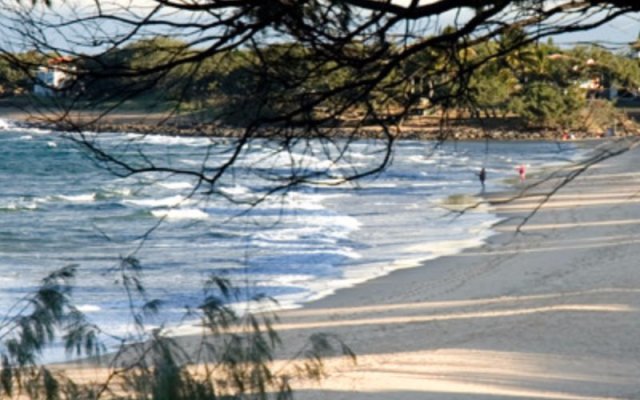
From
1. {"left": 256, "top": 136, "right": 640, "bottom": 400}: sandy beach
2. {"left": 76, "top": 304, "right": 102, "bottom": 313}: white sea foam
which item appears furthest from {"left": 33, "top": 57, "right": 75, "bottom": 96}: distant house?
{"left": 76, "top": 304, "right": 102, "bottom": 313}: white sea foam

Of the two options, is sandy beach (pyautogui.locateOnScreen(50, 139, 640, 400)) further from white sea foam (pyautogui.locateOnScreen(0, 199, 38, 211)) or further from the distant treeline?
white sea foam (pyautogui.locateOnScreen(0, 199, 38, 211))

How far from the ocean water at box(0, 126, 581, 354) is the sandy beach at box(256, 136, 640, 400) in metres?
0.95

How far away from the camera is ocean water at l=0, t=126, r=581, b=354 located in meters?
15.0

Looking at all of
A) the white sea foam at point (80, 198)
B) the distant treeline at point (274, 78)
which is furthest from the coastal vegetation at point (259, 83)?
the white sea foam at point (80, 198)

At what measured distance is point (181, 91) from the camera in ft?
16.4

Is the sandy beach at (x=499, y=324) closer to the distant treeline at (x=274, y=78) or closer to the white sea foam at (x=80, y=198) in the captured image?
the distant treeline at (x=274, y=78)

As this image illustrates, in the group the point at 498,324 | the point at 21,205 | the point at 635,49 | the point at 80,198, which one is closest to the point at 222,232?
the point at 498,324

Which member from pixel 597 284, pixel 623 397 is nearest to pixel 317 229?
pixel 597 284

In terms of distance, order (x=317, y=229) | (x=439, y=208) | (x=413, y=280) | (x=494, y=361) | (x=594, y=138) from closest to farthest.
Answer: (x=494, y=361), (x=413, y=280), (x=317, y=229), (x=439, y=208), (x=594, y=138)

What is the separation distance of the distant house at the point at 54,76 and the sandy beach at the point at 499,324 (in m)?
2.00

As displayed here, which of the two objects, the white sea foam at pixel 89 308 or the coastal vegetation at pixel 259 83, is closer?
the coastal vegetation at pixel 259 83

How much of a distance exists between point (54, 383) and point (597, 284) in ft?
41.4

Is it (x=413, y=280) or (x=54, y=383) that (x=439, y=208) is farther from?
(x=54, y=383)

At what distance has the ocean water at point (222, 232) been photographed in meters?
15.0
